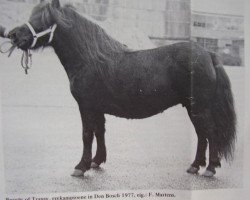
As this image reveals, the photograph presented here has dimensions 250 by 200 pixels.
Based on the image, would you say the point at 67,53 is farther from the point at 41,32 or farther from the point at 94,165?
the point at 94,165

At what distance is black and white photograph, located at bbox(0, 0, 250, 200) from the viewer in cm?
100

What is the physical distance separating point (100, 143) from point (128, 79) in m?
0.18

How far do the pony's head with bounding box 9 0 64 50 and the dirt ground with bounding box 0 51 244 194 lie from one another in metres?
0.03

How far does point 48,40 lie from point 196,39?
407 mm

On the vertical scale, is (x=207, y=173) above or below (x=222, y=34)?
below

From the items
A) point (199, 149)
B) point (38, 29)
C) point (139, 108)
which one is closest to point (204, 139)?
point (199, 149)

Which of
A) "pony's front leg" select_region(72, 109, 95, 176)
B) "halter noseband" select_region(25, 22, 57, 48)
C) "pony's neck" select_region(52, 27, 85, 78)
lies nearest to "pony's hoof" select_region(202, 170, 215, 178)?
"pony's front leg" select_region(72, 109, 95, 176)

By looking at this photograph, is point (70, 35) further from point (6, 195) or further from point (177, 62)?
point (6, 195)

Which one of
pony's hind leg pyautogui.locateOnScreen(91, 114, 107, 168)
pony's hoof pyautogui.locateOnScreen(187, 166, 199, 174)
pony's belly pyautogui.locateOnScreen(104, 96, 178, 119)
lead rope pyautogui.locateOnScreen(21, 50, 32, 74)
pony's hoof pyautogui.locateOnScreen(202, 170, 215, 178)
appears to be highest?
lead rope pyautogui.locateOnScreen(21, 50, 32, 74)

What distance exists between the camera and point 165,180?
3.61 feet

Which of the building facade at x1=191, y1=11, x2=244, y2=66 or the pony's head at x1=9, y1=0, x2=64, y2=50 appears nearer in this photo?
the pony's head at x1=9, y1=0, x2=64, y2=50

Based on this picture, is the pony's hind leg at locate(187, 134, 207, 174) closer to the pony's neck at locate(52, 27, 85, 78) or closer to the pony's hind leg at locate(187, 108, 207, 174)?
the pony's hind leg at locate(187, 108, 207, 174)

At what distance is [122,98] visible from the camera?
3.51ft

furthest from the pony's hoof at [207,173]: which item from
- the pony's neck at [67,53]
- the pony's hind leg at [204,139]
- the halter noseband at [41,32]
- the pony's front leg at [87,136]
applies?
the halter noseband at [41,32]
